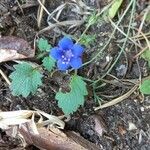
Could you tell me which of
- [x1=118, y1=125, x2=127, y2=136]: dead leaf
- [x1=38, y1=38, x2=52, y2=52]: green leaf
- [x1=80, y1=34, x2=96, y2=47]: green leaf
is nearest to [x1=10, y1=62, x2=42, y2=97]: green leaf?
[x1=38, y1=38, x2=52, y2=52]: green leaf

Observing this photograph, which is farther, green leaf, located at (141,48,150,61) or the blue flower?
green leaf, located at (141,48,150,61)

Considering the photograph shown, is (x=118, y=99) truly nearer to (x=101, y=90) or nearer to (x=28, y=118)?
(x=101, y=90)

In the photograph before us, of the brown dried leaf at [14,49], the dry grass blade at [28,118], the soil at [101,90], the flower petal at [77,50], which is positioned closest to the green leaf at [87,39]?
the soil at [101,90]

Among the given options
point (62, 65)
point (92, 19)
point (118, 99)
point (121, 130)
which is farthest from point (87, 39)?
point (121, 130)

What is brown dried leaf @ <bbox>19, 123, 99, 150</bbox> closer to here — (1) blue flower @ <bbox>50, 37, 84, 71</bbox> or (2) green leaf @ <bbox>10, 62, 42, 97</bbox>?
(2) green leaf @ <bbox>10, 62, 42, 97</bbox>

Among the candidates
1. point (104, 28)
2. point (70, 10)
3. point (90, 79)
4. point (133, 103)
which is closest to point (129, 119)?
point (133, 103)

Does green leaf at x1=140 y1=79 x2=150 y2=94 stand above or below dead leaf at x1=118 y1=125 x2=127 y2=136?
above
